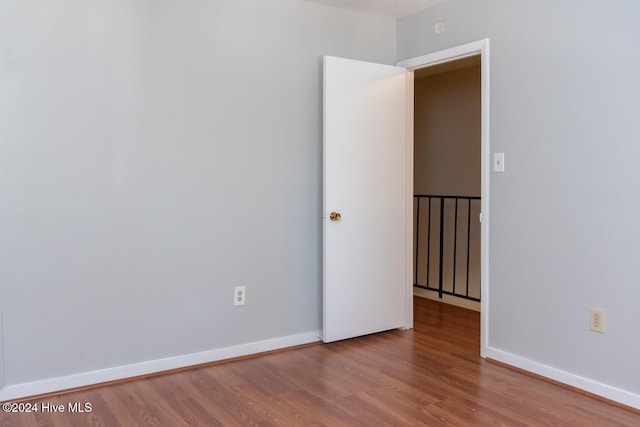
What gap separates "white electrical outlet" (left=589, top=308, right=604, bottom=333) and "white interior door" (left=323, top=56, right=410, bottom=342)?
142 cm

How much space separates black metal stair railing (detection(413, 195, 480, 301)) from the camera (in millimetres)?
5480

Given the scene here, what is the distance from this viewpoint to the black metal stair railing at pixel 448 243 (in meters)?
5.48

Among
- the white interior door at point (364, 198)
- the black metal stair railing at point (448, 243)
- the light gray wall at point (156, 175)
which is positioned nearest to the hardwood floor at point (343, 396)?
the light gray wall at point (156, 175)

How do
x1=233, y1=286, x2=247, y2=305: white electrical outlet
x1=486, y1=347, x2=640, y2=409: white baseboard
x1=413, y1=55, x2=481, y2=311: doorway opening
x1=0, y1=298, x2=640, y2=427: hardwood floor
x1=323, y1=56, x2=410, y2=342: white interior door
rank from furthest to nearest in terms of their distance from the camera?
x1=413, y1=55, x2=481, y2=311: doorway opening → x1=323, y1=56, x2=410, y2=342: white interior door → x1=233, y1=286, x2=247, y2=305: white electrical outlet → x1=486, y1=347, x2=640, y2=409: white baseboard → x1=0, y1=298, x2=640, y2=427: hardwood floor

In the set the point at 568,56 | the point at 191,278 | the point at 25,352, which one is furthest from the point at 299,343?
the point at 568,56

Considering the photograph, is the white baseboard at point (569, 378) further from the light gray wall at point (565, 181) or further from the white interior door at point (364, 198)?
the white interior door at point (364, 198)

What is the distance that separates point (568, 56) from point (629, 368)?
5.38 feet

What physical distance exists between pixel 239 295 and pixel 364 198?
3.60 feet

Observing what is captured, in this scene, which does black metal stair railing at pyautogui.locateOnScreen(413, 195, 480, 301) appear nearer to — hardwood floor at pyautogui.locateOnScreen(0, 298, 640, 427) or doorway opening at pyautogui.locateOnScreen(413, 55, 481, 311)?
doorway opening at pyautogui.locateOnScreen(413, 55, 481, 311)

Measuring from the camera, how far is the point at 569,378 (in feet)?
9.14

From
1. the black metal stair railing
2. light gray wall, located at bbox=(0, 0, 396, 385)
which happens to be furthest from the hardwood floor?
the black metal stair railing

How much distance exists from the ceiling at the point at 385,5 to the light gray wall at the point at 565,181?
0.27m

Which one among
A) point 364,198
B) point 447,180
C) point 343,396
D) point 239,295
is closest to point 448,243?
point 447,180

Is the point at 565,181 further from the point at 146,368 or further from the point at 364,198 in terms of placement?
the point at 146,368
